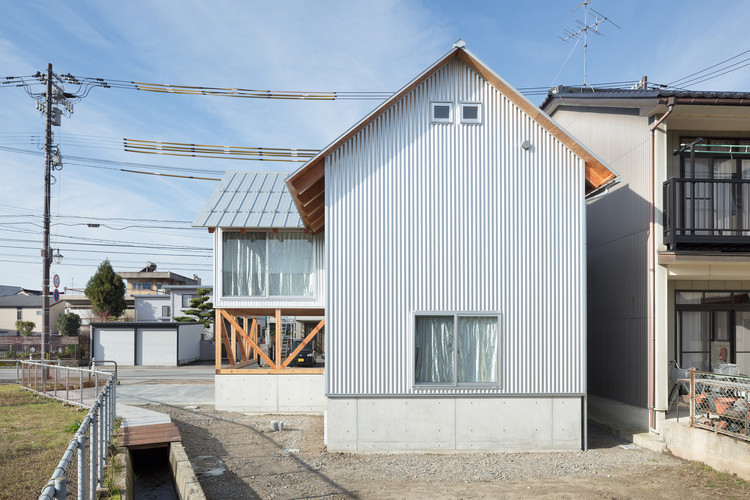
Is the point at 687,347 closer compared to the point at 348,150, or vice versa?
the point at 348,150

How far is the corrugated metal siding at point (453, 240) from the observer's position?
11.0 m

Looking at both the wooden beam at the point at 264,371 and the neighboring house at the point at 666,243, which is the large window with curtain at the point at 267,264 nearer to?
the wooden beam at the point at 264,371

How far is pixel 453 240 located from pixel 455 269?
56cm

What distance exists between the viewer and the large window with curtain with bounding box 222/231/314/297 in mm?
15430

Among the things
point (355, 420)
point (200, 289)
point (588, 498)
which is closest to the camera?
point (588, 498)

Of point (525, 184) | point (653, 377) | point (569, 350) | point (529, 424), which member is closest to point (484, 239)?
point (525, 184)

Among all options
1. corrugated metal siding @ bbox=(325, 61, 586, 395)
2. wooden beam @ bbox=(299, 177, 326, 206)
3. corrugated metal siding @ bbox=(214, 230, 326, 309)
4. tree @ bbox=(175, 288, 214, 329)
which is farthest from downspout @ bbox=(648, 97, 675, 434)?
tree @ bbox=(175, 288, 214, 329)

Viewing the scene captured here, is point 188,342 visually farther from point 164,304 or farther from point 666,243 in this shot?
point 666,243

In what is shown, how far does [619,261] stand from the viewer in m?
13.5

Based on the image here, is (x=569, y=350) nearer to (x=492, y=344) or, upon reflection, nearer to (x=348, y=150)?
(x=492, y=344)

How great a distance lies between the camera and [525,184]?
1138 centimetres

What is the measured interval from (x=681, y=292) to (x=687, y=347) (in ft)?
4.03

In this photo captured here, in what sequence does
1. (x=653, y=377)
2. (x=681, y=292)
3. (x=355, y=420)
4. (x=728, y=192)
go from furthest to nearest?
(x=681, y=292)
(x=728, y=192)
(x=653, y=377)
(x=355, y=420)

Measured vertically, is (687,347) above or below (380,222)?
below
